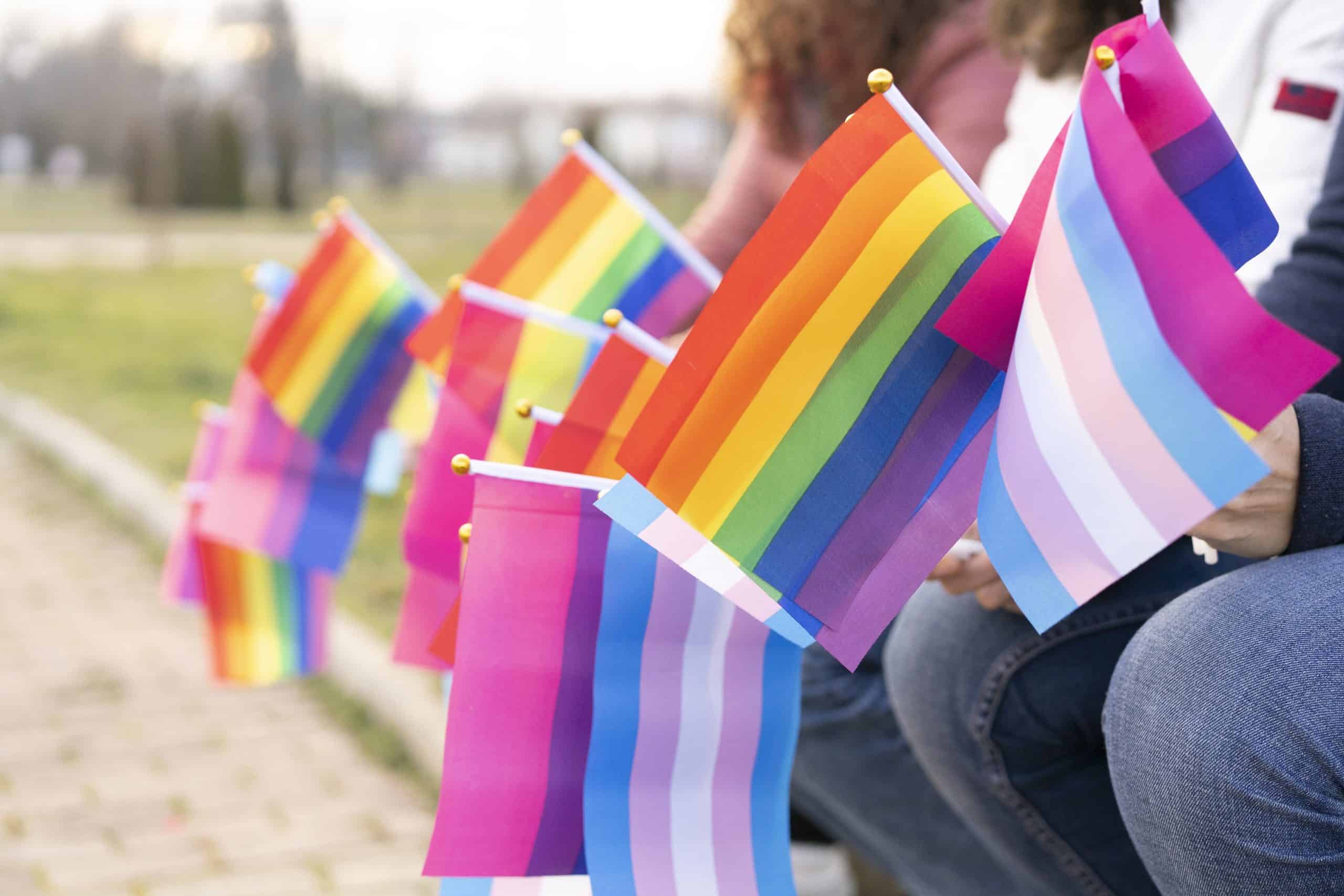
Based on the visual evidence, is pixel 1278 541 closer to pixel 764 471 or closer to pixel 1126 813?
pixel 1126 813

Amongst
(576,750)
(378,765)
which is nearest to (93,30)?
(378,765)

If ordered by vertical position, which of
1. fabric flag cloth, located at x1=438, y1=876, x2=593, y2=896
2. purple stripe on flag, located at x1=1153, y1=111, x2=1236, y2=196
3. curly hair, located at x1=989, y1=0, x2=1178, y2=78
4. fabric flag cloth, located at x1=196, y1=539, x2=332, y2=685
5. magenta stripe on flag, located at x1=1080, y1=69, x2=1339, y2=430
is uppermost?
curly hair, located at x1=989, y1=0, x2=1178, y2=78

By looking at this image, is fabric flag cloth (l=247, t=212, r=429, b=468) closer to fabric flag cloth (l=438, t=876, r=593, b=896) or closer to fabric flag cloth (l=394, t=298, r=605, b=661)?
fabric flag cloth (l=394, t=298, r=605, b=661)

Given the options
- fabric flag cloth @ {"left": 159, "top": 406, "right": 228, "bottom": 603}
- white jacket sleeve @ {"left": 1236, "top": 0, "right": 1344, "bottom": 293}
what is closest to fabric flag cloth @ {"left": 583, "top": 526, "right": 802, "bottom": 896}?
white jacket sleeve @ {"left": 1236, "top": 0, "right": 1344, "bottom": 293}

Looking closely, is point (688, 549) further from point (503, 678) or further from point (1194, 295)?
→ point (1194, 295)

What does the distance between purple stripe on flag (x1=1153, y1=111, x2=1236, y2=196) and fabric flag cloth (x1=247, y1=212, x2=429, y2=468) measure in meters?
1.26

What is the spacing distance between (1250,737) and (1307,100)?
619 mm

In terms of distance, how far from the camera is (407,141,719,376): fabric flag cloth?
1.62 m

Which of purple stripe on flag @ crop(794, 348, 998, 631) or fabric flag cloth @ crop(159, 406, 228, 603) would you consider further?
fabric flag cloth @ crop(159, 406, 228, 603)

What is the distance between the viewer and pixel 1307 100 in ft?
4.03

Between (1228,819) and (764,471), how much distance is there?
40cm

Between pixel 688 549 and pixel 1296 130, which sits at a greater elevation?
pixel 1296 130

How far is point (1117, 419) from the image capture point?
2.68ft

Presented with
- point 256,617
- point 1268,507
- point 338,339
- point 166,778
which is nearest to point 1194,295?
point 1268,507
